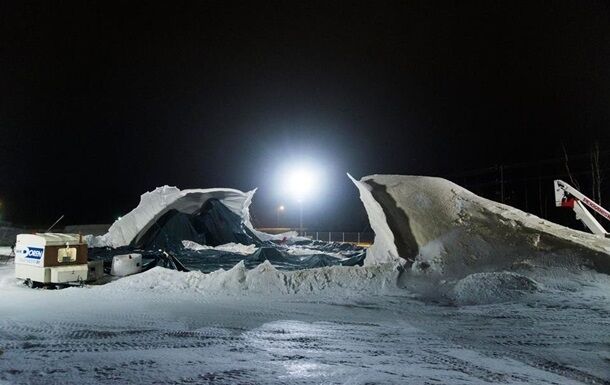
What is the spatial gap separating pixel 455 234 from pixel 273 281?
4078 mm

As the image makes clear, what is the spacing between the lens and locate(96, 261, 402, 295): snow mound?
9289 millimetres

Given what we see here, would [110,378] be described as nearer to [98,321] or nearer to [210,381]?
[210,381]

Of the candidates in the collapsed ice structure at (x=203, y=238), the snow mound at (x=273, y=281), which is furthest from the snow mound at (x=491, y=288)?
the collapsed ice structure at (x=203, y=238)

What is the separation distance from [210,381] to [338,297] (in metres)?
4.60

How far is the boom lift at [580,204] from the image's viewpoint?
13123 mm

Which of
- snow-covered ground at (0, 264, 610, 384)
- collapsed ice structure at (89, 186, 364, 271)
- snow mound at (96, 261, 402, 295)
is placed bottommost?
snow-covered ground at (0, 264, 610, 384)

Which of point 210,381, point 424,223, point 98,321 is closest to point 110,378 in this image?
point 210,381

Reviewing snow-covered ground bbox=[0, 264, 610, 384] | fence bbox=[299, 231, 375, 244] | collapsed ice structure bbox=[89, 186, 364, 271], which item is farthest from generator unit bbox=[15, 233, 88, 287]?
fence bbox=[299, 231, 375, 244]

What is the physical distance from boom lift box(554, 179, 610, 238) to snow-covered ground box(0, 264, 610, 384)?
5.22 meters

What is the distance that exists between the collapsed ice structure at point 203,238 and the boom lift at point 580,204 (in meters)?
6.15

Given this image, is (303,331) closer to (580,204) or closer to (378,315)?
(378,315)

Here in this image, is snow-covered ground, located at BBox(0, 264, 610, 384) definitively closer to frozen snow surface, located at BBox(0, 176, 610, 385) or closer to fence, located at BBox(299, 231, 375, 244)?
frozen snow surface, located at BBox(0, 176, 610, 385)

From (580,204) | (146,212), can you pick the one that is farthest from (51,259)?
(580,204)

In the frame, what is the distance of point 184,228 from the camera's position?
61.6 ft
